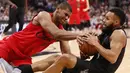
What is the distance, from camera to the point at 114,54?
126 inches

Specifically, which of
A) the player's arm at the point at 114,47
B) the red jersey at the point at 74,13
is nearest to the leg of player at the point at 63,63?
the player's arm at the point at 114,47

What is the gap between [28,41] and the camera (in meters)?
3.67

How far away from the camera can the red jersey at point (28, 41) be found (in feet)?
12.0

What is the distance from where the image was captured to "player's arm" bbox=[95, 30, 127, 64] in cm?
319

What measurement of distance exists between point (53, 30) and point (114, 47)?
65cm

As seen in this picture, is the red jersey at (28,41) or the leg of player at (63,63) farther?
the red jersey at (28,41)

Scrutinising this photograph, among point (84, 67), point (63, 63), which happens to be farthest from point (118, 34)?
point (63, 63)

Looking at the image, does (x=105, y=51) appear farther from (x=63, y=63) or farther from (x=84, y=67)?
(x=63, y=63)

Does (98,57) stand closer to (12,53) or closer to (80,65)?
(80,65)

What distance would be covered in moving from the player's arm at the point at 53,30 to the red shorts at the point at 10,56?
439 mm

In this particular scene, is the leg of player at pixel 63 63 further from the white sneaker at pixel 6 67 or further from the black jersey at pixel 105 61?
the white sneaker at pixel 6 67

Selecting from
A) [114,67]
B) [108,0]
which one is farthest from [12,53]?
[108,0]

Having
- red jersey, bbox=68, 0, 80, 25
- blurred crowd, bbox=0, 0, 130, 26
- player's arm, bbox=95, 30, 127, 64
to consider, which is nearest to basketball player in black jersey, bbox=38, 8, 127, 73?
player's arm, bbox=95, 30, 127, 64

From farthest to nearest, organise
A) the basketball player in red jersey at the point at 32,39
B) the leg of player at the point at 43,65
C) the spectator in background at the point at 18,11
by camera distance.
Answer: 1. the spectator in background at the point at 18,11
2. the leg of player at the point at 43,65
3. the basketball player in red jersey at the point at 32,39
